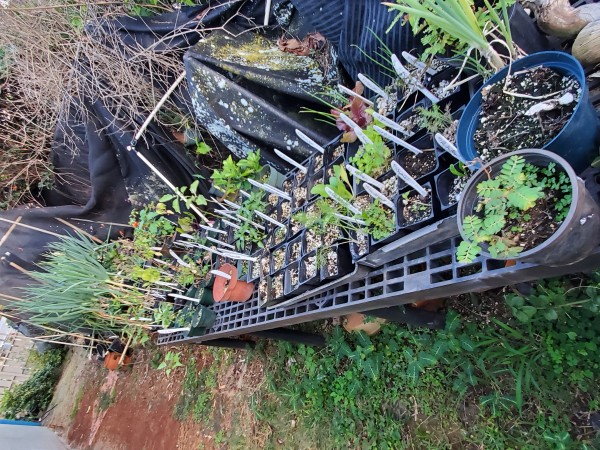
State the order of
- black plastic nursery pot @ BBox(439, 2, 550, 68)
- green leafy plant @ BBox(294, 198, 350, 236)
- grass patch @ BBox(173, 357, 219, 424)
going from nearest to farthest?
black plastic nursery pot @ BBox(439, 2, 550, 68) < green leafy plant @ BBox(294, 198, 350, 236) < grass patch @ BBox(173, 357, 219, 424)

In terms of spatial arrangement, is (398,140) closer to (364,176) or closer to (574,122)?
(364,176)

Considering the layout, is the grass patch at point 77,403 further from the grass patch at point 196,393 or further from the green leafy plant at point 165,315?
the green leafy plant at point 165,315

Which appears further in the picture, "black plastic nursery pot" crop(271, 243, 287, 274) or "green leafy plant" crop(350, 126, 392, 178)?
"black plastic nursery pot" crop(271, 243, 287, 274)

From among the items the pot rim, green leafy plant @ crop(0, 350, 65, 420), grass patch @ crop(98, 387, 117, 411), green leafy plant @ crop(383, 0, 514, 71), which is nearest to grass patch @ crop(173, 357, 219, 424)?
grass patch @ crop(98, 387, 117, 411)

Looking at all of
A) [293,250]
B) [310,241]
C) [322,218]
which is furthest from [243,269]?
[322,218]

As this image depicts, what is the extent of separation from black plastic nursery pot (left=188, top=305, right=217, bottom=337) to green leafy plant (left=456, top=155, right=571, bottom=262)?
164 centimetres

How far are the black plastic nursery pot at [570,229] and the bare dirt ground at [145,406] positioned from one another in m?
2.18

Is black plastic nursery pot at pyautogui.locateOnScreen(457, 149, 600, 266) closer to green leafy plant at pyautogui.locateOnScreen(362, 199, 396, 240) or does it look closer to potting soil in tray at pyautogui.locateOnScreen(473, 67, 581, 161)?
potting soil in tray at pyautogui.locateOnScreen(473, 67, 581, 161)

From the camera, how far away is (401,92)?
1.36m

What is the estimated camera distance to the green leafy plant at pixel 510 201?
758 mm

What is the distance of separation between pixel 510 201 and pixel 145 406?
3.63 metres

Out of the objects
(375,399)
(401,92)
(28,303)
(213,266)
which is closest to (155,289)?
(213,266)

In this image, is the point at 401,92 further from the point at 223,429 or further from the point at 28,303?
the point at 28,303

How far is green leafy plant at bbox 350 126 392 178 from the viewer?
129 centimetres
